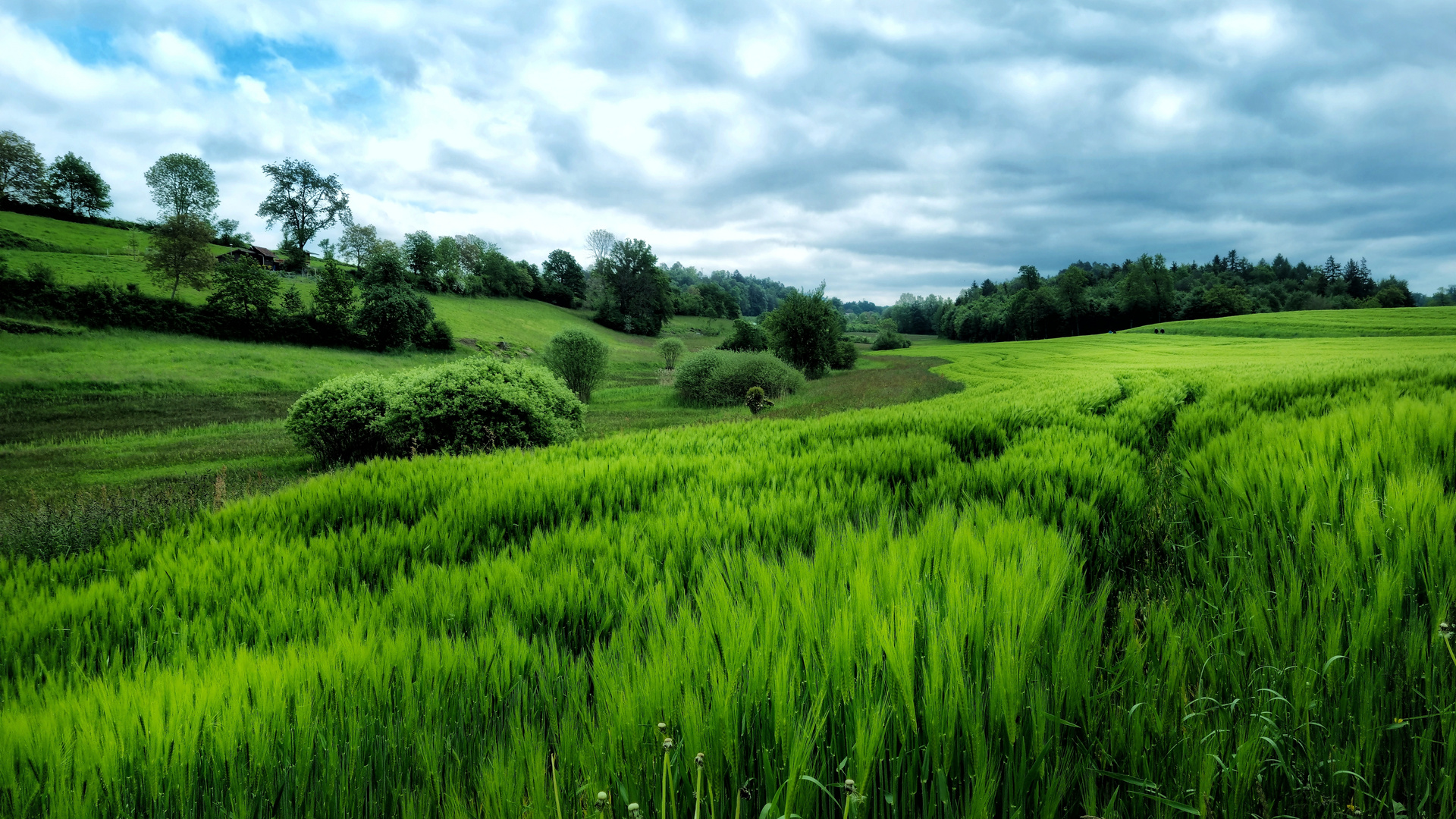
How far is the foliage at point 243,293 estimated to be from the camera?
2606 centimetres

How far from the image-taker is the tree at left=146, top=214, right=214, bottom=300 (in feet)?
87.2

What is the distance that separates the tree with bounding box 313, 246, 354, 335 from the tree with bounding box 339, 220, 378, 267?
168 feet

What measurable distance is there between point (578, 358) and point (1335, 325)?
61.6m

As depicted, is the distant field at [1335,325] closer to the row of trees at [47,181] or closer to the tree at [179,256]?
the tree at [179,256]

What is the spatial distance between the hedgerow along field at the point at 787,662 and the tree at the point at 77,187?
6144 centimetres

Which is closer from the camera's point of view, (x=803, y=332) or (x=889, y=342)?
(x=803, y=332)

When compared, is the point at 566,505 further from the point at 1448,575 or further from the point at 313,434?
the point at 313,434

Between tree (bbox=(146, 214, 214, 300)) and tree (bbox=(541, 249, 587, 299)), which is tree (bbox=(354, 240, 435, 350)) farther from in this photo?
tree (bbox=(541, 249, 587, 299))

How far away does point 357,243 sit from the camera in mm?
72750

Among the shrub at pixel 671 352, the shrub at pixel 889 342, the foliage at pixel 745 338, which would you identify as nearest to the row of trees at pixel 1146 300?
the shrub at pixel 889 342

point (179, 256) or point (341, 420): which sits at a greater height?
point (179, 256)

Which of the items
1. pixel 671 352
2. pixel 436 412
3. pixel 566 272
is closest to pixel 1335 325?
pixel 671 352

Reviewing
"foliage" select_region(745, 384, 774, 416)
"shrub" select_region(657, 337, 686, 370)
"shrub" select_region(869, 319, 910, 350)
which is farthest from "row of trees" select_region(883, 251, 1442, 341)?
"foliage" select_region(745, 384, 774, 416)

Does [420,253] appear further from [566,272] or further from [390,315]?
[390,315]
